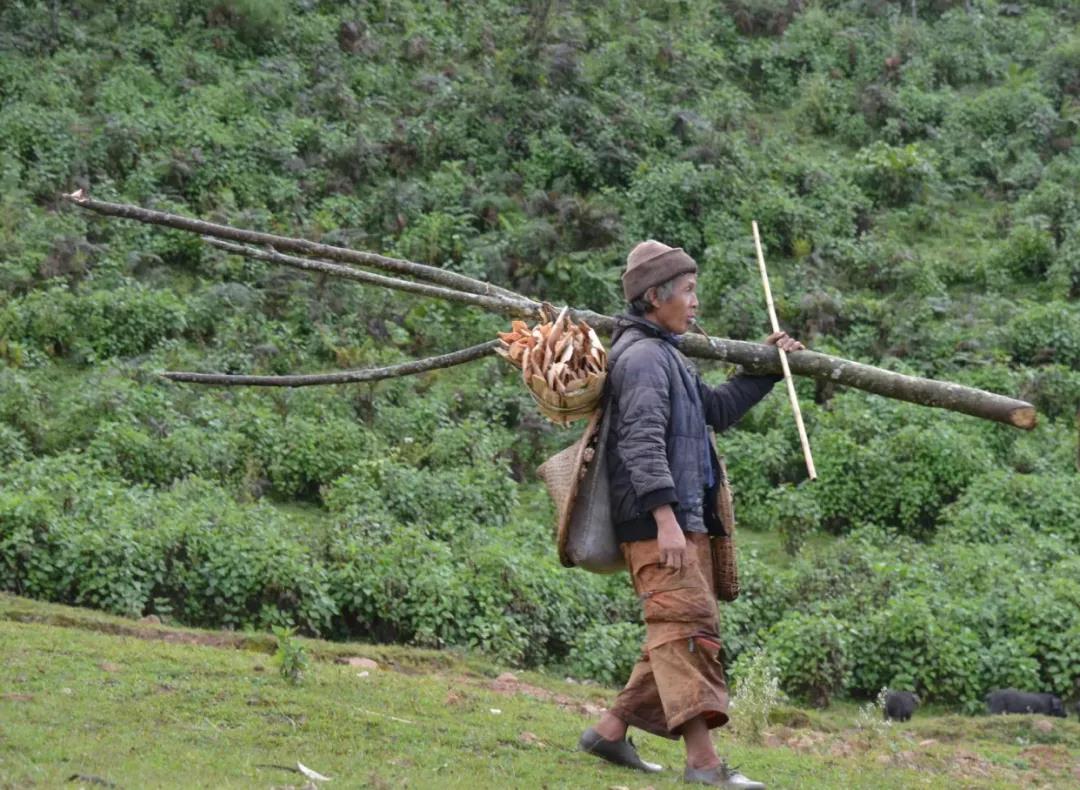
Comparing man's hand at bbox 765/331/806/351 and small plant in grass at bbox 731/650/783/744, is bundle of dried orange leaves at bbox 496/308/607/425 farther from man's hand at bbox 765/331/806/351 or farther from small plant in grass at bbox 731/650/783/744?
small plant in grass at bbox 731/650/783/744

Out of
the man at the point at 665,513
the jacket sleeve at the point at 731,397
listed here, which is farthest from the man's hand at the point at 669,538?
the jacket sleeve at the point at 731,397

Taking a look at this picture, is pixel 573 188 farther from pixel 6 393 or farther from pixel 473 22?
pixel 6 393

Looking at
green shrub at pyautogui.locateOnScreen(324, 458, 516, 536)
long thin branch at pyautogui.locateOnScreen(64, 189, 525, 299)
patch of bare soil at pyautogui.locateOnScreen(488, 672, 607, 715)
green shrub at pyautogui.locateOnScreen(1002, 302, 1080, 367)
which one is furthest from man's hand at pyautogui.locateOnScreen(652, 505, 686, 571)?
green shrub at pyautogui.locateOnScreen(1002, 302, 1080, 367)

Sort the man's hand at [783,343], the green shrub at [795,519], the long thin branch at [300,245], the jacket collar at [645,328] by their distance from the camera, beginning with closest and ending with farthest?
the jacket collar at [645,328]
the man's hand at [783,343]
the long thin branch at [300,245]
the green shrub at [795,519]

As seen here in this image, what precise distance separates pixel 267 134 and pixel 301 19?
129 inches

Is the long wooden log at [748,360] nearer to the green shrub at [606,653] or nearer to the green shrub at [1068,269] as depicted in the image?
the green shrub at [606,653]

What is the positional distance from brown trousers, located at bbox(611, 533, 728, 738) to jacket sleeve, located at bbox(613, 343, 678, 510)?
0.98ft

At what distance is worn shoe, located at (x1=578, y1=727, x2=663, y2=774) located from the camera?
256 inches

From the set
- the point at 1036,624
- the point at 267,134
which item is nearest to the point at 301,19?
the point at 267,134

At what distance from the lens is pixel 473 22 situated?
69.7 feet

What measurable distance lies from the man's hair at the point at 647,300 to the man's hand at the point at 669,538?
36.6 inches

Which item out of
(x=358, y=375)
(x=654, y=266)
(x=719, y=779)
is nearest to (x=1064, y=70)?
(x=358, y=375)

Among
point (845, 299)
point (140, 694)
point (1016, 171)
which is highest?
point (1016, 171)

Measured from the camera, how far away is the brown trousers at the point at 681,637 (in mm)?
6090
